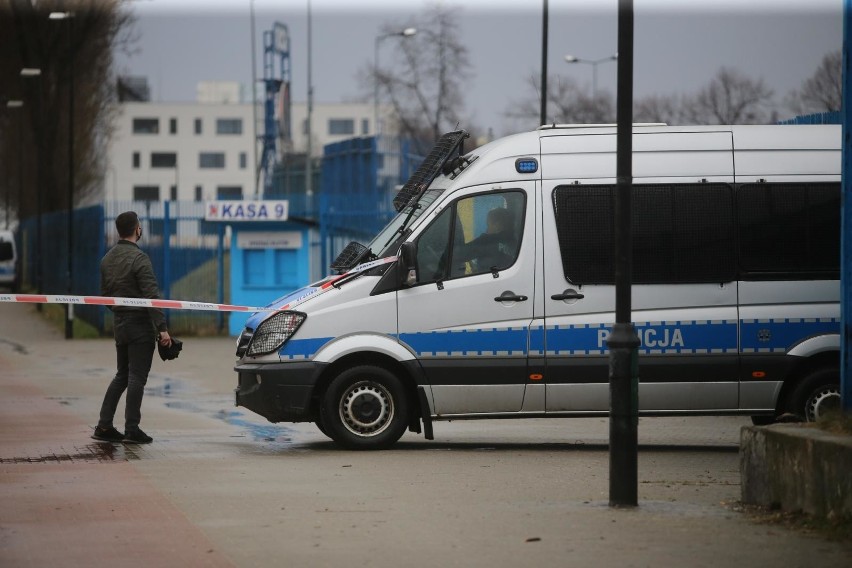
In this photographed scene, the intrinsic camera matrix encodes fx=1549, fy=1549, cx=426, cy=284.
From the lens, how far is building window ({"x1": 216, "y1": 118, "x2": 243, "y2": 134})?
135 metres

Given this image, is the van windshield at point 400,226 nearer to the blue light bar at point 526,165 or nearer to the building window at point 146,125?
the blue light bar at point 526,165

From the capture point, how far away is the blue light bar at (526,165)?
41.0ft

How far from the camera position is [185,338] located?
31.2m

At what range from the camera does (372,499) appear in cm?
949

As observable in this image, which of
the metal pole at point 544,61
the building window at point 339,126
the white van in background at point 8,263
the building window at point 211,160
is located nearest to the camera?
the metal pole at point 544,61

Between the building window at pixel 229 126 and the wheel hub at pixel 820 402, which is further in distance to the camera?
the building window at pixel 229 126

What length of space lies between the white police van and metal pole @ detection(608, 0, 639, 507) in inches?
128

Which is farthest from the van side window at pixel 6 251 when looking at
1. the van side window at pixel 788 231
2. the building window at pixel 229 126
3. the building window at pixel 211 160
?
the building window at pixel 211 160

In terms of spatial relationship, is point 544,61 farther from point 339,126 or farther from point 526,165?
point 339,126

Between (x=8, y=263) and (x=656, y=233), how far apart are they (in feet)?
144

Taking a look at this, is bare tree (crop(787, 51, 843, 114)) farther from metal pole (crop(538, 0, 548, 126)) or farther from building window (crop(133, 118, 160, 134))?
building window (crop(133, 118, 160, 134))

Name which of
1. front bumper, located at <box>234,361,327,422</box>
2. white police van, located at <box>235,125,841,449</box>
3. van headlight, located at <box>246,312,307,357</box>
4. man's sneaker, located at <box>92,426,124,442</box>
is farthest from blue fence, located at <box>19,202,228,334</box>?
white police van, located at <box>235,125,841,449</box>

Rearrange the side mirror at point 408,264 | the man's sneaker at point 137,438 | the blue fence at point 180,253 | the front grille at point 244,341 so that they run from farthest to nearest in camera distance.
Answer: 1. the blue fence at point 180,253
2. the man's sneaker at point 137,438
3. the front grille at point 244,341
4. the side mirror at point 408,264

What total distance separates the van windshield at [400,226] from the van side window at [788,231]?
2525mm
